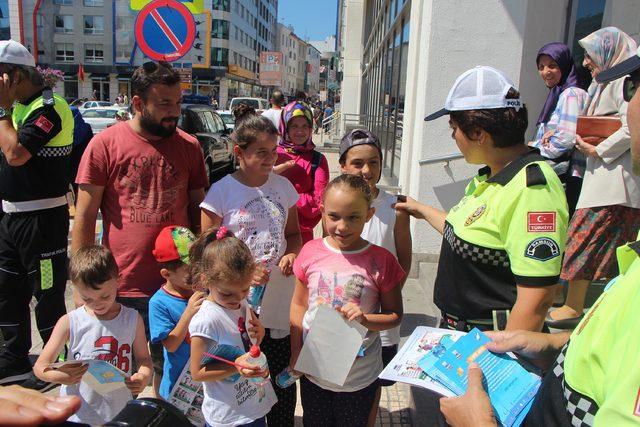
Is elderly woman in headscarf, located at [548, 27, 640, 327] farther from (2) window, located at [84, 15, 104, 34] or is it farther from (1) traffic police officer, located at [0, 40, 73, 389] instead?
(2) window, located at [84, 15, 104, 34]

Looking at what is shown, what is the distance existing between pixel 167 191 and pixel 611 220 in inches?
108

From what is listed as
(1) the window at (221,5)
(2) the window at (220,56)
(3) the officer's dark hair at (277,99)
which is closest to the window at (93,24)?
(2) the window at (220,56)

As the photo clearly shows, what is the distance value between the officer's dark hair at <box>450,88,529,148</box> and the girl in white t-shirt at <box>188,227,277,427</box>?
104 centimetres

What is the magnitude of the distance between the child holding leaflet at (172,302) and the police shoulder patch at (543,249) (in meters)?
1.47

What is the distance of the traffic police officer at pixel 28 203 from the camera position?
2836mm

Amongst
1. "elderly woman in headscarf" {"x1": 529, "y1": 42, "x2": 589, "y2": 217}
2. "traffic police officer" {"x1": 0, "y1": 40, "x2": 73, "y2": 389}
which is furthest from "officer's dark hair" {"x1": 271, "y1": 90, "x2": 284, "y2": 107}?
"traffic police officer" {"x1": 0, "y1": 40, "x2": 73, "y2": 389}

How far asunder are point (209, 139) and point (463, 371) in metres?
10.3

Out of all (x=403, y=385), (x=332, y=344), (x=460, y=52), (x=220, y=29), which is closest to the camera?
(x=332, y=344)

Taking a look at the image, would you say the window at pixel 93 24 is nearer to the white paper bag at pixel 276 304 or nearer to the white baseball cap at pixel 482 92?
the white paper bag at pixel 276 304

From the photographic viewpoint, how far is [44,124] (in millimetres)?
2854

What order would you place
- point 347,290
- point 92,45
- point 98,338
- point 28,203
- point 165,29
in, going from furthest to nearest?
point 92,45 → point 165,29 → point 28,203 → point 98,338 → point 347,290

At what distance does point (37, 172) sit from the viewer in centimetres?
296

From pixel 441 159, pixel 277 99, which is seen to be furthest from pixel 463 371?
pixel 277 99

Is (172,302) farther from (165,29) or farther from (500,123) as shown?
(165,29)
